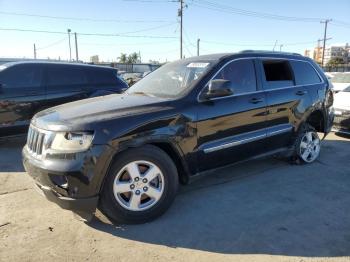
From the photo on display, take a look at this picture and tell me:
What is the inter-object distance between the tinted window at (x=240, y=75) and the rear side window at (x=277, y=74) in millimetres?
312

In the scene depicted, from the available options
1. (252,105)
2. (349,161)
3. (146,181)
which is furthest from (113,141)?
(349,161)

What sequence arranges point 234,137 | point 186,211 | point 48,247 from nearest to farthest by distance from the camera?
1. point 48,247
2. point 186,211
3. point 234,137

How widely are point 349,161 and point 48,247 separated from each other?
5125 millimetres

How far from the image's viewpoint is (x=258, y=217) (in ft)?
12.7

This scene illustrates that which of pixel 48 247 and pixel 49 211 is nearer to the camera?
pixel 48 247

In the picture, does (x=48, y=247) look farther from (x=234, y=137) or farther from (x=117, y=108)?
(x=234, y=137)

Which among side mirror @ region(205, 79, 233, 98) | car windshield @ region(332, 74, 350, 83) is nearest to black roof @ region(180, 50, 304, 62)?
side mirror @ region(205, 79, 233, 98)

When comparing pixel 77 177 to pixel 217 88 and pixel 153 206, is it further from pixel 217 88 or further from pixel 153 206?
pixel 217 88

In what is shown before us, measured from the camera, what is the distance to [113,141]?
339 centimetres

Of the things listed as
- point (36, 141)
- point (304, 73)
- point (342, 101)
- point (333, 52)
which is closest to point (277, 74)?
point (304, 73)

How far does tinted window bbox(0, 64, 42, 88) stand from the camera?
7006mm

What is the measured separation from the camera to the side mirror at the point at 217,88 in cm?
407

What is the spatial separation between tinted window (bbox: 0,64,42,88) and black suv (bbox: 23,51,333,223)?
3270mm

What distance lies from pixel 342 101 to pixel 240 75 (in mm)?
4573
